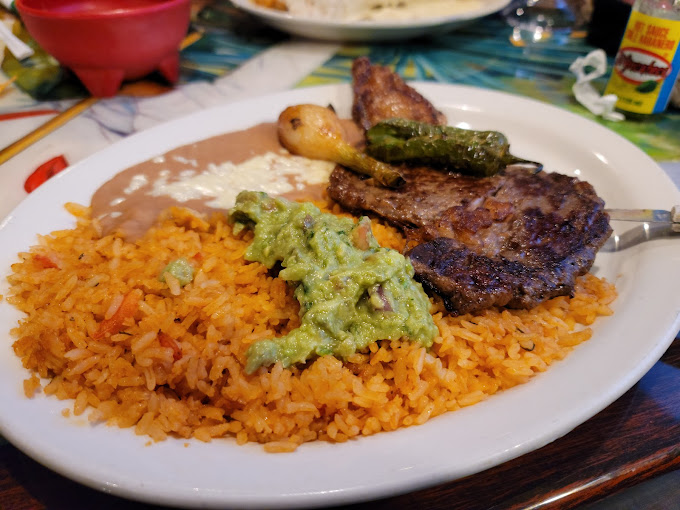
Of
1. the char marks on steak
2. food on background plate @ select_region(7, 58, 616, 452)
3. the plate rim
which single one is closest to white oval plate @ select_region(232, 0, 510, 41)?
the plate rim

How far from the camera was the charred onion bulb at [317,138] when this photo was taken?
292cm

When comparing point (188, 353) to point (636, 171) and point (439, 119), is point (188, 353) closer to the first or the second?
point (439, 119)

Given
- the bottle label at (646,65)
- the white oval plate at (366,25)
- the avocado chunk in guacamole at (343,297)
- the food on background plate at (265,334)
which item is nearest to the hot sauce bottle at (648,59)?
the bottle label at (646,65)

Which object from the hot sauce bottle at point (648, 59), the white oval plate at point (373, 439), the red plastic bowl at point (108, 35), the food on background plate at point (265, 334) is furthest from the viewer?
the red plastic bowl at point (108, 35)

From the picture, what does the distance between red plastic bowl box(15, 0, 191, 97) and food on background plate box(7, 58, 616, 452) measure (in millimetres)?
2056

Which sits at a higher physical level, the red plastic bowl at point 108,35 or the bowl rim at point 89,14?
the bowl rim at point 89,14

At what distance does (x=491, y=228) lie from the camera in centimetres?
239

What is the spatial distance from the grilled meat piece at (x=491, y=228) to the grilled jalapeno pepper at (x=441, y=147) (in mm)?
62

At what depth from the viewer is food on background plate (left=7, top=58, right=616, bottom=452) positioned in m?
1.81

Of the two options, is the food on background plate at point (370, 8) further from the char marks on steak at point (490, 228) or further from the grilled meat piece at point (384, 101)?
the char marks on steak at point (490, 228)

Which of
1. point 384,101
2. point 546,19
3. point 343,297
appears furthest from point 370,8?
point 343,297

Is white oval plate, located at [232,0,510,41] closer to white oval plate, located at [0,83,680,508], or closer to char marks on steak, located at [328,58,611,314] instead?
char marks on steak, located at [328,58,611,314]

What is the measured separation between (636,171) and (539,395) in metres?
1.72

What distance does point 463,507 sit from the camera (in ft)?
5.59
